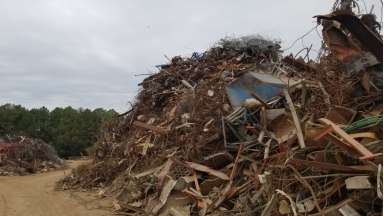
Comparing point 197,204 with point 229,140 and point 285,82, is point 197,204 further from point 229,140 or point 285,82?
point 285,82

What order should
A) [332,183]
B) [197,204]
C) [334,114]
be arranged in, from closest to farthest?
[332,183] < [334,114] < [197,204]

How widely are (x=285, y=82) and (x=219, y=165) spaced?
226 centimetres

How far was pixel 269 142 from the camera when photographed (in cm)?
774

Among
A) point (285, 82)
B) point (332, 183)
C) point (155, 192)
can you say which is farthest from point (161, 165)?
point (332, 183)

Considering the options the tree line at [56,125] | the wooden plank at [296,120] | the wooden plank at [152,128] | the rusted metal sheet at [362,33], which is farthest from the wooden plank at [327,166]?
the tree line at [56,125]

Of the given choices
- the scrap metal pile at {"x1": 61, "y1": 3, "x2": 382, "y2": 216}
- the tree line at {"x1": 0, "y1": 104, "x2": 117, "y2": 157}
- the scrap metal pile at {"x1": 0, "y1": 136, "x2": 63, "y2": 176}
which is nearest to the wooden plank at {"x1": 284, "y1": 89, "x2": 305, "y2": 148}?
the scrap metal pile at {"x1": 61, "y1": 3, "x2": 382, "y2": 216}

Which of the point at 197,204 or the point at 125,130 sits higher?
the point at 125,130

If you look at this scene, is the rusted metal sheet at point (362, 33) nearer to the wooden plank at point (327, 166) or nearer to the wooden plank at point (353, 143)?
the wooden plank at point (353, 143)

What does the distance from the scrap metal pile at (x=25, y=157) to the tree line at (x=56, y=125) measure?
12.6 m

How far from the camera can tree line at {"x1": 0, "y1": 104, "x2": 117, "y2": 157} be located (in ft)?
125

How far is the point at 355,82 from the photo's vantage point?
702 cm

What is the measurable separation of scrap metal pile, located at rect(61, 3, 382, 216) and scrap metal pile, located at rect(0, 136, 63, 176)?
29.7 ft

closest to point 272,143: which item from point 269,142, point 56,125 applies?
point 269,142

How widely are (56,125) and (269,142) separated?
121ft
